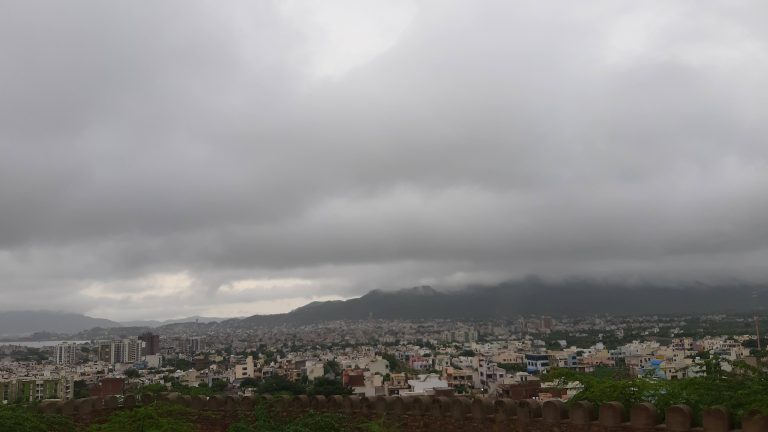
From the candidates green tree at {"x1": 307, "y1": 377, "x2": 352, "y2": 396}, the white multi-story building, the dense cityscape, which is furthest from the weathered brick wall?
the white multi-story building

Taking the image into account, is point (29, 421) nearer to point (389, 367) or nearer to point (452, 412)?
point (452, 412)

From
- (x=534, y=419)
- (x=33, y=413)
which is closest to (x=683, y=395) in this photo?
(x=534, y=419)

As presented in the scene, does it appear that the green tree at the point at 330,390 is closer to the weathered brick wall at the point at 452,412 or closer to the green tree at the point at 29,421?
the weathered brick wall at the point at 452,412

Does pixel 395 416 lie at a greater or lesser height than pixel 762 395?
lesser

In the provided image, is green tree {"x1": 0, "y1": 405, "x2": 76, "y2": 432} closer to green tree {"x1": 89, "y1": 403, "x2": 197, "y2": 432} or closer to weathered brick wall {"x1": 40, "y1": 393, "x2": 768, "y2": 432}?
weathered brick wall {"x1": 40, "y1": 393, "x2": 768, "y2": 432}

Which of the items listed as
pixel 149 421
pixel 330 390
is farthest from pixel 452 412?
pixel 330 390

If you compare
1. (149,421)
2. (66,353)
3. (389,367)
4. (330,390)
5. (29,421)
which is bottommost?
(389,367)

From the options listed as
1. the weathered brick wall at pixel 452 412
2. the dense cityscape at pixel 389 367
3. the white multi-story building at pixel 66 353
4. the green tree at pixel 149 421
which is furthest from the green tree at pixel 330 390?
the white multi-story building at pixel 66 353

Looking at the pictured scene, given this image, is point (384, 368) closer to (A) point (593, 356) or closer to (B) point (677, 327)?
(A) point (593, 356)

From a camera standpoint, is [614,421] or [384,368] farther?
[384,368]
